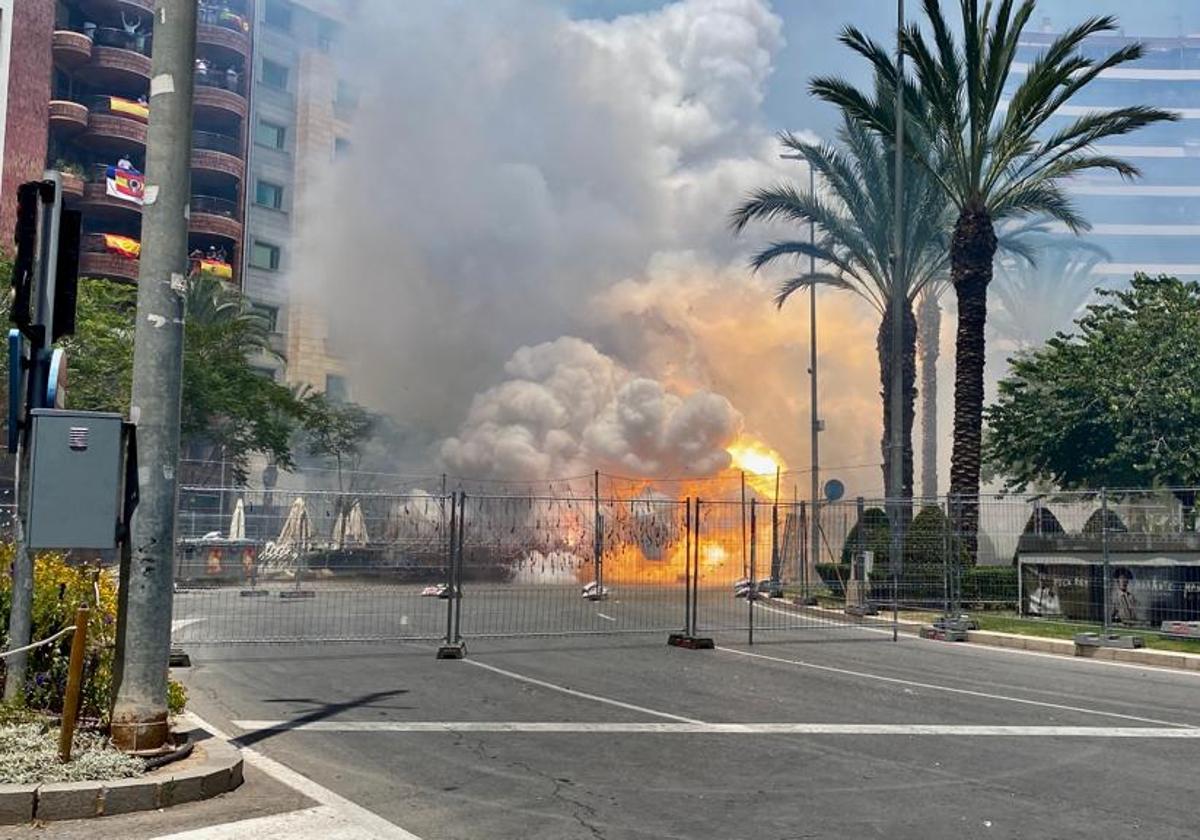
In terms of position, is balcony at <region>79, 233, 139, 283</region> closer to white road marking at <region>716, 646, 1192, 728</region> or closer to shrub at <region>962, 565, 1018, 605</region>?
shrub at <region>962, 565, 1018, 605</region>

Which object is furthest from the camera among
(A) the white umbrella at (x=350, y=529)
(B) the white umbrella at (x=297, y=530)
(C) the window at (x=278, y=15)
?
(C) the window at (x=278, y=15)

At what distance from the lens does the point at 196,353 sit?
3494cm

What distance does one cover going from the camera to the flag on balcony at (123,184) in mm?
46656

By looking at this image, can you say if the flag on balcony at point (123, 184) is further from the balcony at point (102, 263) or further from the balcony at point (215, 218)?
the balcony at point (215, 218)

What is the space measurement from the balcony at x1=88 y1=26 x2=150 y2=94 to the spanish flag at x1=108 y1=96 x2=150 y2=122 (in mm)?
829

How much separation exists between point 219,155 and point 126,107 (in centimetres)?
492

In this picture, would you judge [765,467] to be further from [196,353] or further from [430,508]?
[430,508]

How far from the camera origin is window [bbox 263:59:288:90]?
57781mm

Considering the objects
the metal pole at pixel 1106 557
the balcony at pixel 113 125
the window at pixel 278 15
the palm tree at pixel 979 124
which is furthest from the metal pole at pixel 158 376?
the window at pixel 278 15

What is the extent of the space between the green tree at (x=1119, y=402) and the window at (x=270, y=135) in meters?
43.0

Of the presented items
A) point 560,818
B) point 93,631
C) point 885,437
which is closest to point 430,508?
point 93,631

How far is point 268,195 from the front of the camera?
57281 millimetres

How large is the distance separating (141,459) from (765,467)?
34.2m

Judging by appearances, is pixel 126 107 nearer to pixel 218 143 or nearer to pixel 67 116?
pixel 67 116
